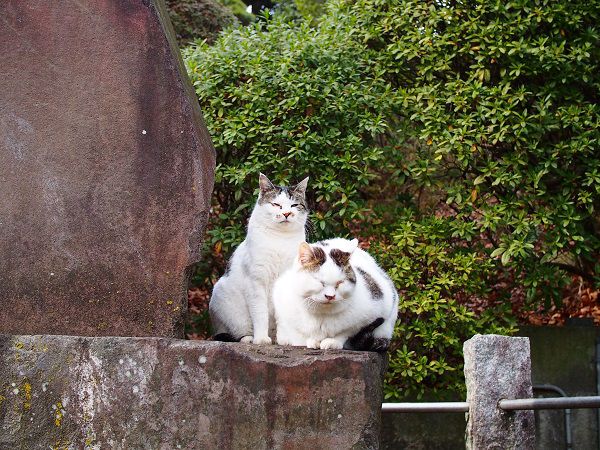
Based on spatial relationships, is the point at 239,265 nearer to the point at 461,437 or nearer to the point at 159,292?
the point at 159,292

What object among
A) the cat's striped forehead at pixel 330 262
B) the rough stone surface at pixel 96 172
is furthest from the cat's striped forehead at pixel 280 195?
the rough stone surface at pixel 96 172

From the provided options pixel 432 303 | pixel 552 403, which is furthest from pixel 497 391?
pixel 432 303

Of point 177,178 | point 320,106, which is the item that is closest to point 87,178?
point 177,178

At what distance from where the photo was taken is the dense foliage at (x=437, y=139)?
6.76 m

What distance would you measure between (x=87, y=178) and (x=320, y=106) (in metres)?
3.25

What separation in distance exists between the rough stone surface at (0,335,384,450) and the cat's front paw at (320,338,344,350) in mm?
311

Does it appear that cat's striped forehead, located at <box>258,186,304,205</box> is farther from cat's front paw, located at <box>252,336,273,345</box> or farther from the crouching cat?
cat's front paw, located at <box>252,336,273,345</box>

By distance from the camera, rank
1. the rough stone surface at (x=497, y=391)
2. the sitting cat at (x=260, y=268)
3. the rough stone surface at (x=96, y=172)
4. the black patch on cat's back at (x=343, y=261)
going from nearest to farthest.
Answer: the rough stone surface at (x=96, y=172) → the black patch on cat's back at (x=343, y=261) → the sitting cat at (x=260, y=268) → the rough stone surface at (x=497, y=391)

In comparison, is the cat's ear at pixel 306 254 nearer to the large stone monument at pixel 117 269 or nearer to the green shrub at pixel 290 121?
the large stone monument at pixel 117 269

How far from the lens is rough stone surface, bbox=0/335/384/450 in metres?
3.63

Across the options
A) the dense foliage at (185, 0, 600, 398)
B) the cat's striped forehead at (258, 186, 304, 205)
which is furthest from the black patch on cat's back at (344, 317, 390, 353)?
the dense foliage at (185, 0, 600, 398)

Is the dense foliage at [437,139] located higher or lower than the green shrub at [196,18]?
lower

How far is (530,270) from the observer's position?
23.2 ft

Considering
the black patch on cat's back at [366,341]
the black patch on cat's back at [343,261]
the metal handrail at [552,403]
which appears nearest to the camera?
the metal handrail at [552,403]
